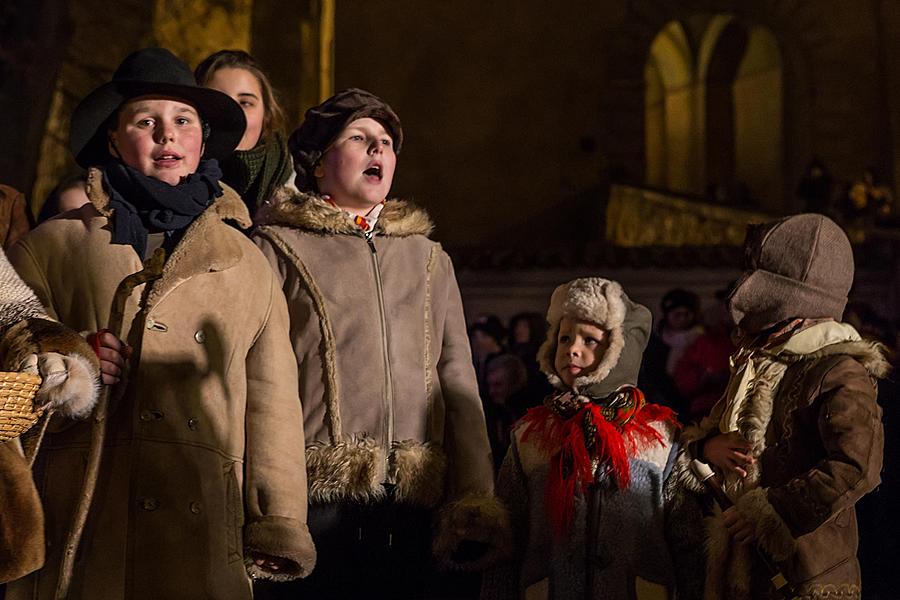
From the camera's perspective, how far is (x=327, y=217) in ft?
12.9

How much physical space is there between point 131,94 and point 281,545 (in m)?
1.14

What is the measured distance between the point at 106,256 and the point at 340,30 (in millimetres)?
14790

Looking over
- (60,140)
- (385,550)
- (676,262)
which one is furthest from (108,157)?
(676,262)

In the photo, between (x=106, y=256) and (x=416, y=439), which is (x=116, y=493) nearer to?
(x=106, y=256)

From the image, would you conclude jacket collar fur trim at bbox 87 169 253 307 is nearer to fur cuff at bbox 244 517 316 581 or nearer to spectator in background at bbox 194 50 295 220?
fur cuff at bbox 244 517 316 581

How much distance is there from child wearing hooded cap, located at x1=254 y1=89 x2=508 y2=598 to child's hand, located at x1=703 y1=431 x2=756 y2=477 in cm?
61

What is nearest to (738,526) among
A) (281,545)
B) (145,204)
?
(281,545)

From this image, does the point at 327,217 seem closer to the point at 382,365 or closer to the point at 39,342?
the point at 382,365

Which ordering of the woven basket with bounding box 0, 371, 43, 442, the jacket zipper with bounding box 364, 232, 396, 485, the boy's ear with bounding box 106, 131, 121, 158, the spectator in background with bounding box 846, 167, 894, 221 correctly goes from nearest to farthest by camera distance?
the woven basket with bounding box 0, 371, 43, 442
the boy's ear with bounding box 106, 131, 121, 158
the jacket zipper with bounding box 364, 232, 396, 485
the spectator in background with bounding box 846, 167, 894, 221

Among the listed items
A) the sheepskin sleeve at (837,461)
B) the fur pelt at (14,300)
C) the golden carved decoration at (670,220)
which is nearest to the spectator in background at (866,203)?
the golden carved decoration at (670,220)

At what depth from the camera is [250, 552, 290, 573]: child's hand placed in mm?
3393

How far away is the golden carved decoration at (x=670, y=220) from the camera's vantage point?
15953mm

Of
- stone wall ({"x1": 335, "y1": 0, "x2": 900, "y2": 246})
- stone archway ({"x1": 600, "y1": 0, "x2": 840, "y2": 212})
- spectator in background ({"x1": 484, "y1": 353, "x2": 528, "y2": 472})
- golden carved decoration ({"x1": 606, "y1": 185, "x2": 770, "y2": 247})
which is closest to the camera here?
spectator in background ({"x1": 484, "y1": 353, "x2": 528, "y2": 472})

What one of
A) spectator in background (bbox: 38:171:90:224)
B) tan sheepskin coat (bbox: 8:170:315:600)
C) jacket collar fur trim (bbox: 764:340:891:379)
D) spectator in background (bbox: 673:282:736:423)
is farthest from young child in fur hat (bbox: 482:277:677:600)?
spectator in background (bbox: 673:282:736:423)
